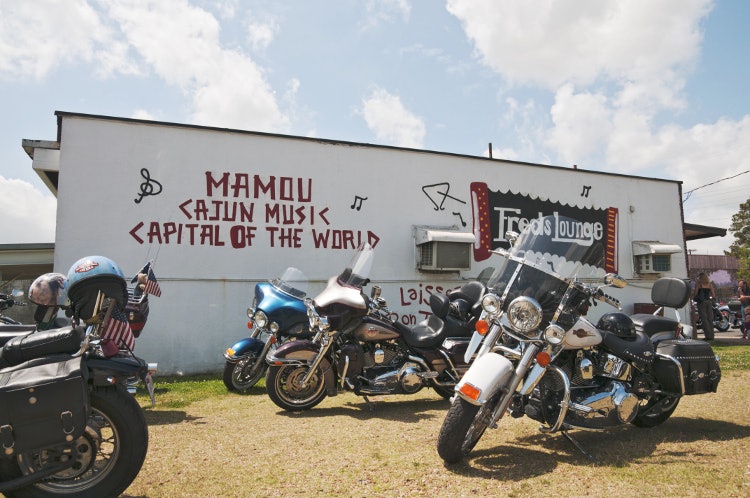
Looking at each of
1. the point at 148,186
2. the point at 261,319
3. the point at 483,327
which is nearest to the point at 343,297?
the point at 261,319

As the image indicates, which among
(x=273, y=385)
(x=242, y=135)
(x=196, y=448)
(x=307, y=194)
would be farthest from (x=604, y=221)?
(x=196, y=448)

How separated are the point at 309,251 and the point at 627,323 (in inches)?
234

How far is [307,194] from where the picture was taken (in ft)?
30.9

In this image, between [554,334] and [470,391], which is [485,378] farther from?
[554,334]

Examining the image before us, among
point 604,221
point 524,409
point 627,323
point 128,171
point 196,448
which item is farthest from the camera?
point 604,221

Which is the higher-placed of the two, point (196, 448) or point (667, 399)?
point (667, 399)

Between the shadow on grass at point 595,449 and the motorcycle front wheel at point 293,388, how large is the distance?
6.06 feet

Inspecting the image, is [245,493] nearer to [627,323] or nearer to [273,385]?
[273,385]

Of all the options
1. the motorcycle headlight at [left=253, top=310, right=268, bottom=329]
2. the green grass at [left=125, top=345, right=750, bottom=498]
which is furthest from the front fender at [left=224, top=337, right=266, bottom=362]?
the green grass at [left=125, top=345, right=750, bottom=498]

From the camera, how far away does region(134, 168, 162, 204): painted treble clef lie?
27.8 ft

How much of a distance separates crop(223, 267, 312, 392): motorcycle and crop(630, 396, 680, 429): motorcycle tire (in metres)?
3.59

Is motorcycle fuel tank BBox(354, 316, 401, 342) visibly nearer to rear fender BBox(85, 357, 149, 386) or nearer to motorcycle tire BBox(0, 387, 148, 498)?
rear fender BBox(85, 357, 149, 386)

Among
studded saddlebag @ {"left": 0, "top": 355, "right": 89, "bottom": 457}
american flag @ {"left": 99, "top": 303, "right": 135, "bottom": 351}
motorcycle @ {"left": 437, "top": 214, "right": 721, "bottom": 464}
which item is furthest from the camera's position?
american flag @ {"left": 99, "top": 303, "right": 135, "bottom": 351}

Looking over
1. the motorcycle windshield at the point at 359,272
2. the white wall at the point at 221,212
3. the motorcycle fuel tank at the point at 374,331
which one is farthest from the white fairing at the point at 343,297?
the white wall at the point at 221,212
